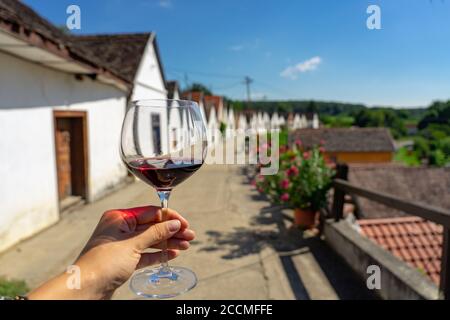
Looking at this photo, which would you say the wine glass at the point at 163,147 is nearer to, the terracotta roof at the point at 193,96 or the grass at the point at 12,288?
the terracotta roof at the point at 193,96

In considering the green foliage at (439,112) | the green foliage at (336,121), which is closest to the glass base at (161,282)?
the green foliage at (439,112)

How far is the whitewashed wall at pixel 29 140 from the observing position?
3.59 m

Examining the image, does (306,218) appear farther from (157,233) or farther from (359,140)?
(359,140)

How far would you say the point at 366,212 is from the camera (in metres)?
4.63

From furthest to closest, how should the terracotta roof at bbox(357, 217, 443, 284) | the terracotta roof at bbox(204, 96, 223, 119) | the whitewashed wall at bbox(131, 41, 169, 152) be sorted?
1. the terracotta roof at bbox(204, 96, 223, 119)
2. the whitewashed wall at bbox(131, 41, 169, 152)
3. the terracotta roof at bbox(357, 217, 443, 284)

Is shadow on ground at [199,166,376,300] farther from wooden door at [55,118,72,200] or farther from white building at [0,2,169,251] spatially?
wooden door at [55,118,72,200]

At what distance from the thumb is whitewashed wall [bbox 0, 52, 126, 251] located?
3577 millimetres

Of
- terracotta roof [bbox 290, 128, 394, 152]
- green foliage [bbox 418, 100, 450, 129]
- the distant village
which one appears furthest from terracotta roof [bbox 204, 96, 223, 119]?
green foliage [bbox 418, 100, 450, 129]

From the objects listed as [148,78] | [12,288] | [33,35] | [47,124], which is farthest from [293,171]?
[148,78]

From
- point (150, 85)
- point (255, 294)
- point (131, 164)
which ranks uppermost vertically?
point (150, 85)

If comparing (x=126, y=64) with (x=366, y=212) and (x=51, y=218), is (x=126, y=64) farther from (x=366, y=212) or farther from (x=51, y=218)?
(x=366, y=212)

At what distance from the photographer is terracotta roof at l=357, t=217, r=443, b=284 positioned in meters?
3.49
